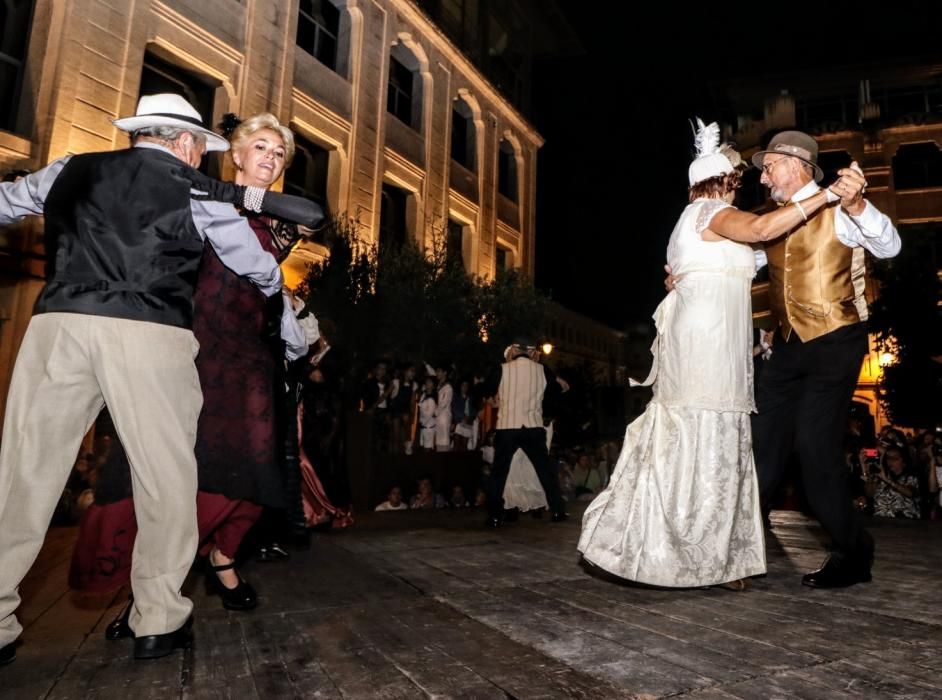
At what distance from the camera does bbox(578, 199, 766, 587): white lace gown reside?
9.77 ft

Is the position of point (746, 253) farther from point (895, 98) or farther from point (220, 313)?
point (895, 98)

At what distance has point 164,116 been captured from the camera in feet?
7.82

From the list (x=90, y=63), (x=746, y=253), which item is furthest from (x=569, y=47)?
(x=746, y=253)

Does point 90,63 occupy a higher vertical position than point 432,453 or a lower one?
higher

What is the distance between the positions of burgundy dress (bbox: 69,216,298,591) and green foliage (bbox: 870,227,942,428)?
2254 centimetres

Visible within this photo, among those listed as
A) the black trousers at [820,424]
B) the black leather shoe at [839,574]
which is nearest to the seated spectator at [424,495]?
the black trousers at [820,424]

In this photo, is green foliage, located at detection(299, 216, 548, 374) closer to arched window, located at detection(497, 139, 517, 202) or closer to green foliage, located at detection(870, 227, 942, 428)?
arched window, located at detection(497, 139, 517, 202)

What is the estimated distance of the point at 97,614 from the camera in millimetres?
2713

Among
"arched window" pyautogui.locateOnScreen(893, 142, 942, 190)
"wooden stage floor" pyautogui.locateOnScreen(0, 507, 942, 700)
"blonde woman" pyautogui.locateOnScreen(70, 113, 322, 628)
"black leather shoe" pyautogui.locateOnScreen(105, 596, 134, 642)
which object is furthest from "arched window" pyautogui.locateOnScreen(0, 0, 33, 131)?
"arched window" pyautogui.locateOnScreen(893, 142, 942, 190)

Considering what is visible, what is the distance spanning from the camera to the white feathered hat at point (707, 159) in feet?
10.7

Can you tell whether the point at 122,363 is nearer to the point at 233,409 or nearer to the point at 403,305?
the point at 233,409

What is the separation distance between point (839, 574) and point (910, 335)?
21.1 m

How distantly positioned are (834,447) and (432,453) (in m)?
7.56

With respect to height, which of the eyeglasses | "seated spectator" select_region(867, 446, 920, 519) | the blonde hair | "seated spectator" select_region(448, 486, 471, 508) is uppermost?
the eyeglasses
